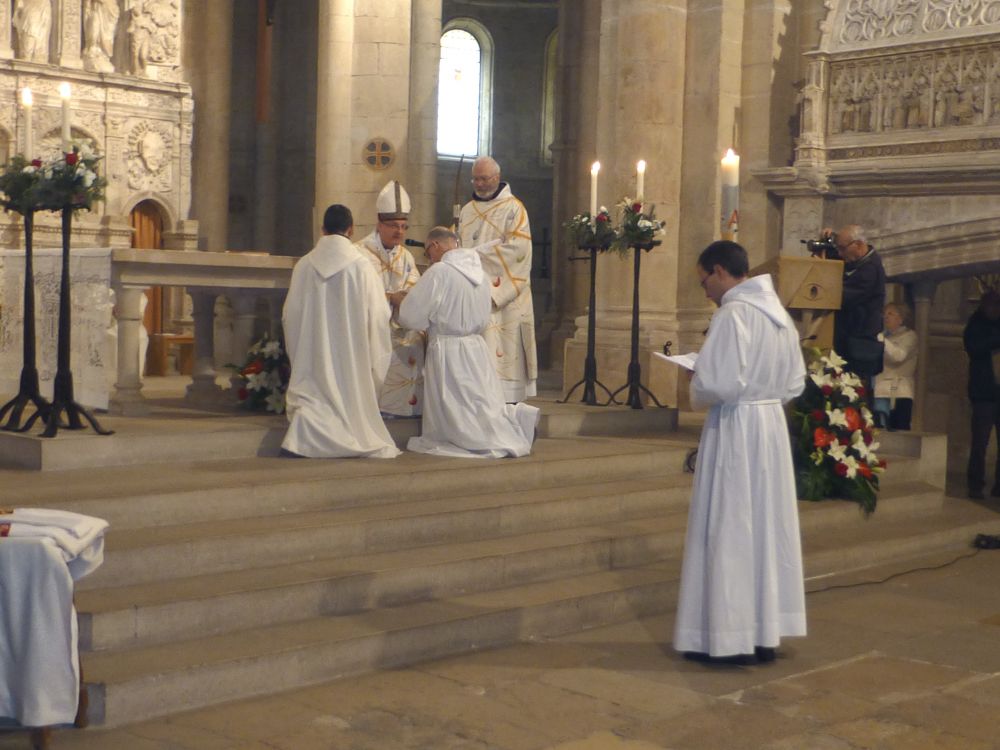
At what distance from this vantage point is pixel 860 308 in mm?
10461

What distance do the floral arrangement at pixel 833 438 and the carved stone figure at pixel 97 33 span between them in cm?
1003

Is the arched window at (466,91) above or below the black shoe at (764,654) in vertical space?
above

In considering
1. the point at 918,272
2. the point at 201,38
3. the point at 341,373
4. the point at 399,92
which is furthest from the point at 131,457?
the point at 201,38

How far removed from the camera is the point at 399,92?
41.0 ft

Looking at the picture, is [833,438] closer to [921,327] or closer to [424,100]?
[921,327]

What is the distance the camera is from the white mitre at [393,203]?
9.47 m

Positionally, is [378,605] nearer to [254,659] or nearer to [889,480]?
[254,659]

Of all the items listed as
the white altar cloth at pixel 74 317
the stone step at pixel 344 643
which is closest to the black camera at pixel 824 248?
the stone step at pixel 344 643

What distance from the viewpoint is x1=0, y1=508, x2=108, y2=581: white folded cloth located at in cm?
492

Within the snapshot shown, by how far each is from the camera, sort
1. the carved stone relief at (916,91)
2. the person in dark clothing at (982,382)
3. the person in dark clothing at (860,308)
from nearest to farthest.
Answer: the person in dark clothing at (860,308) < the person in dark clothing at (982,382) < the carved stone relief at (916,91)

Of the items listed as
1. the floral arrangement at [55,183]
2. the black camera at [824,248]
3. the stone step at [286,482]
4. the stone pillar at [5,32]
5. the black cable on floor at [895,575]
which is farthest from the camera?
the stone pillar at [5,32]

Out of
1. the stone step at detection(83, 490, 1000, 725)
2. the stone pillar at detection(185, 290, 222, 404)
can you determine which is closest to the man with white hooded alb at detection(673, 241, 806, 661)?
the stone step at detection(83, 490, 1000, 725)

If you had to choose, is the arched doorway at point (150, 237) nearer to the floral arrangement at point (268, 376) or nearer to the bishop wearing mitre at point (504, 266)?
the floral arrangement at point (268, 376)

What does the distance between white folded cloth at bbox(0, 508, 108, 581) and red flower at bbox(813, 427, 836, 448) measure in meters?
5.70
